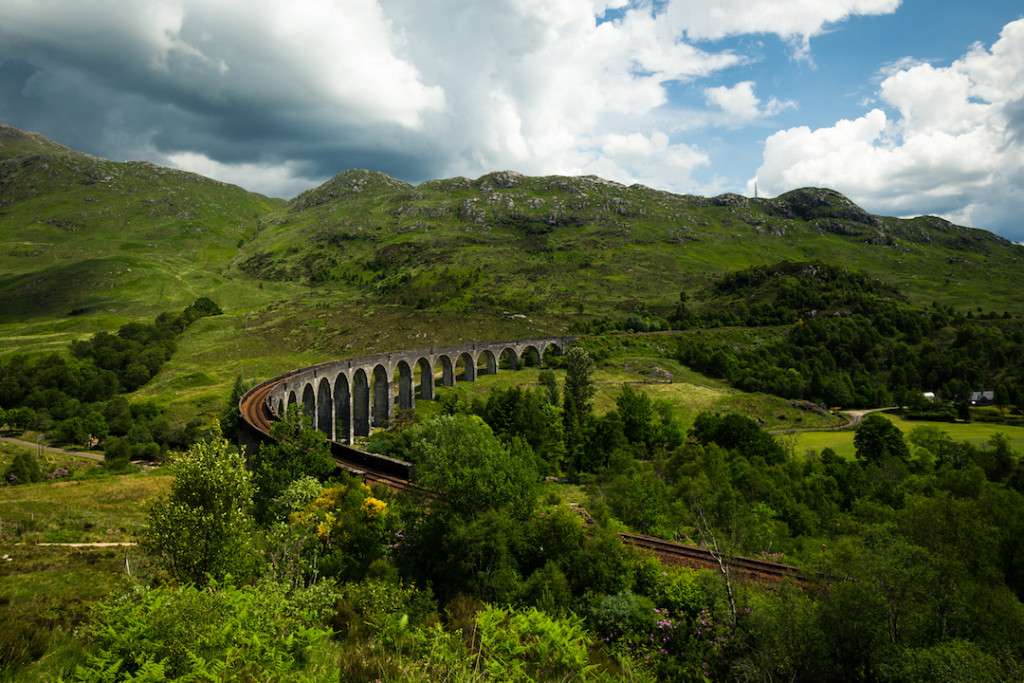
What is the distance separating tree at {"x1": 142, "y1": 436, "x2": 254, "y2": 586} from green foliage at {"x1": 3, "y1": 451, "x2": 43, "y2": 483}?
50260 millimetres

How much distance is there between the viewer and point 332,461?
28.3 m

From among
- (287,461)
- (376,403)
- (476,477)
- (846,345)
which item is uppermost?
(476,477)

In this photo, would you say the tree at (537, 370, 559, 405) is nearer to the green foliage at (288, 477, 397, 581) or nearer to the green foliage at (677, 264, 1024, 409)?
the green foliage at (677, 264, 1024, 409)

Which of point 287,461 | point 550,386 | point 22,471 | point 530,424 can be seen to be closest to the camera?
point 287,461

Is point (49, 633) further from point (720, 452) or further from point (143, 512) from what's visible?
point (720, 452)

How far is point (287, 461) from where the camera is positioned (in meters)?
26.8

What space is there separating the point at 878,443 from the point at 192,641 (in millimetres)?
63482

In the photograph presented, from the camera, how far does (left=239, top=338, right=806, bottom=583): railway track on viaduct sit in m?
23.1

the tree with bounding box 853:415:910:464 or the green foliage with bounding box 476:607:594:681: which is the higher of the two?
the green foliage with bounding box 476:607:594:681

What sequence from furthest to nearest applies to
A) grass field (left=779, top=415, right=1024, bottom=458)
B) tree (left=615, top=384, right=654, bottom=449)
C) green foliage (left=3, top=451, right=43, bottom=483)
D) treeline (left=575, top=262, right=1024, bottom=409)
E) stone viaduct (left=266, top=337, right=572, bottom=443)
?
treeline (left=575, top=262, right=1024, bottom=409) → grass field (left=779, top=415, right=1024, bottom=458) → tree (left=615, top=384, right=654, bottom=449) → stone viaduct (left=266, top=337, right=572, bottom=443) → green foliage (left=3, top=451, right=43, bottom=483)

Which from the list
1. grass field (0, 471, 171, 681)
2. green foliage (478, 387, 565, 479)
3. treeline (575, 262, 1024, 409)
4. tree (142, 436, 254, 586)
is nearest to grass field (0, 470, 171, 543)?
grass field (0, 471, 171, 681)

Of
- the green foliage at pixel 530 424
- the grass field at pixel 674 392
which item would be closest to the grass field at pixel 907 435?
the grass field at pixel 674 392

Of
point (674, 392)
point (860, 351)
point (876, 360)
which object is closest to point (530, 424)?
point (674, 392)

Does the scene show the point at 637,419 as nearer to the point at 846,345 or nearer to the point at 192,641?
the point at 192,641
